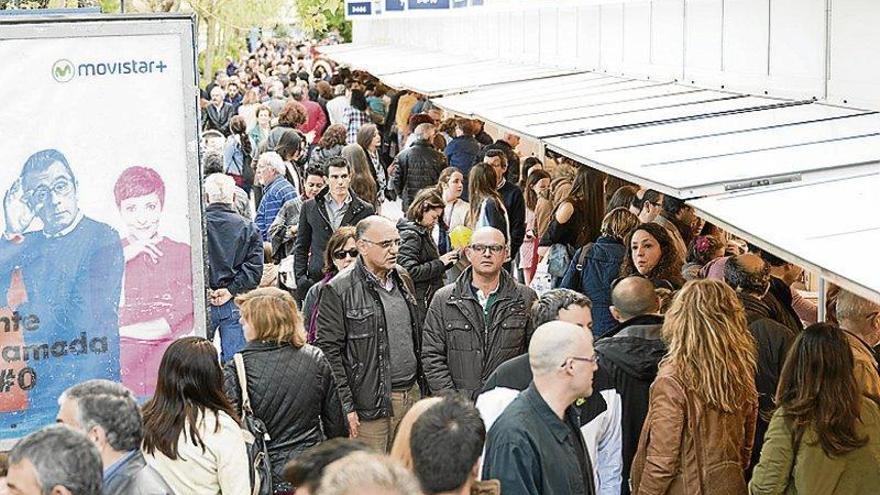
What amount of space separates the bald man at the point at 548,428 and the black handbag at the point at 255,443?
1.15 meters

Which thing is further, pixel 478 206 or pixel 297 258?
pixel 478 206

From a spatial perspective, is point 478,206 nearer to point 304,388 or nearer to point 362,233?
point 362,233

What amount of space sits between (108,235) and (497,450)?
2331 millimetres

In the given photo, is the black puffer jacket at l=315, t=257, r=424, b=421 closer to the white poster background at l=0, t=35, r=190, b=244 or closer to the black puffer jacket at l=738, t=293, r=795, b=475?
the white poster background at l=0, t=35, r=190, b=244

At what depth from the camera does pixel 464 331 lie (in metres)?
9.11

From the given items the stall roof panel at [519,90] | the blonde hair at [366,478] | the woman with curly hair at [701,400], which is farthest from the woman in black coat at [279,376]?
the stall roof panel at [519,90]

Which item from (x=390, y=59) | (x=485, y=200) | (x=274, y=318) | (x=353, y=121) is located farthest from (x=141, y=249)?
(x=390, y=59)

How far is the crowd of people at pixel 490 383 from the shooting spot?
584 cm

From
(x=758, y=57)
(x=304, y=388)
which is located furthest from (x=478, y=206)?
(x=304, y=388)

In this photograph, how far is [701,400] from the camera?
7.59m

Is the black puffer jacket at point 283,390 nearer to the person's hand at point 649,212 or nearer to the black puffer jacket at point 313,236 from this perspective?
the black puffer jacket at point 313,236

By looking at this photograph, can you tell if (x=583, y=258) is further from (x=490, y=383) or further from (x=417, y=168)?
(x=417, y=168)

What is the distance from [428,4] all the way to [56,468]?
21.2 m

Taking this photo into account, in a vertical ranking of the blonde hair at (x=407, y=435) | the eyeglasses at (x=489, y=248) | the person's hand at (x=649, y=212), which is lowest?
the person's hand at (x=649, y=212)
